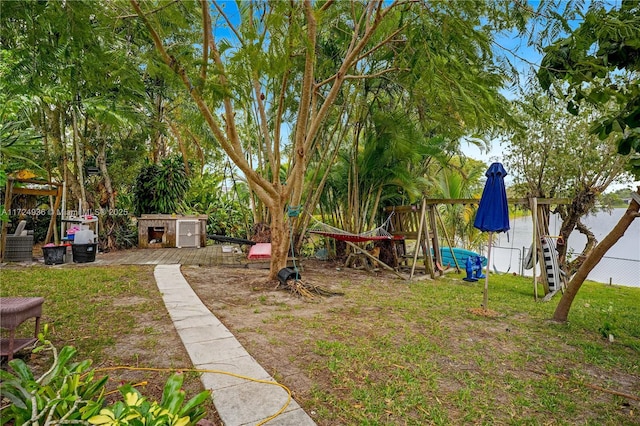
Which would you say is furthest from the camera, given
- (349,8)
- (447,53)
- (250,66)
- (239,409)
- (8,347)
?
(349,8)

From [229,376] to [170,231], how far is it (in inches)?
347

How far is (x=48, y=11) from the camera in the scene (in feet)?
7.59

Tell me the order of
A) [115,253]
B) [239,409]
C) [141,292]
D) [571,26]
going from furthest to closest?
[115,253], [141,292], [571,26], [239,409]

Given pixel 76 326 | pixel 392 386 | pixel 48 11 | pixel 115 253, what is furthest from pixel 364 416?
pixel 115 253

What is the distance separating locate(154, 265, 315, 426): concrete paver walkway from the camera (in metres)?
1.95

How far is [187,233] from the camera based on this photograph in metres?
10.6

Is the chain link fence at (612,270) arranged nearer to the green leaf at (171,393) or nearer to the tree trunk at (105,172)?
the green leaf at (171,393)

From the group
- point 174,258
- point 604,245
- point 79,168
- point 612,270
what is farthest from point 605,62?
point 79,168

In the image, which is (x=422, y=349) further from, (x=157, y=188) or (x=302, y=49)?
(x=157, y=188)

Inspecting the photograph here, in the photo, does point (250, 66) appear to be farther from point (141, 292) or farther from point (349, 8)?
point (141, 292)

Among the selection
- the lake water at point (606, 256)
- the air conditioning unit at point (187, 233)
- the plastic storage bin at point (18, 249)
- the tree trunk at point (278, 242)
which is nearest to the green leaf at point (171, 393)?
the tree trunk at point (278, 242)

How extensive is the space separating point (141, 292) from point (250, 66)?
3.30 metres

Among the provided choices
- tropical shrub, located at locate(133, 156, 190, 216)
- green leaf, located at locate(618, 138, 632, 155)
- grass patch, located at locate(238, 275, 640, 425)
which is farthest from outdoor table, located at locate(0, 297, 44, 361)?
tropical shrub, located at locate(133, 156, 190, 216)

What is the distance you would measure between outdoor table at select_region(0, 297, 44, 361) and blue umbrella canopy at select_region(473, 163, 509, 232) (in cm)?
507
